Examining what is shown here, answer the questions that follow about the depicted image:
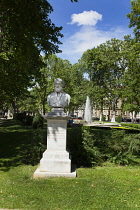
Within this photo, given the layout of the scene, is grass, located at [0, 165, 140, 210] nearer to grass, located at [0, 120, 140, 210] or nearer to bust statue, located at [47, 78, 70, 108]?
grass, located at [0, 120, 140, 210]

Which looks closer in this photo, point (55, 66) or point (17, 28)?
point (17, 28)

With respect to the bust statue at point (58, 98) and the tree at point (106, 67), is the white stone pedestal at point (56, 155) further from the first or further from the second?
the tree at point (106, 67)

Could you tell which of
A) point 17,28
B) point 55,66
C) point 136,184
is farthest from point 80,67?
point 136,184

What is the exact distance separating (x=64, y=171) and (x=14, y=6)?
Result: 684 centimetres

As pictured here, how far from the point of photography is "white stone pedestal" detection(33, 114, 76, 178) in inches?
240

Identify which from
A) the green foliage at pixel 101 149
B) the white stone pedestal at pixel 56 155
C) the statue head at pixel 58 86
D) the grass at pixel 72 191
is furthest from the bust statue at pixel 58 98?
the grass at pixel 72 191

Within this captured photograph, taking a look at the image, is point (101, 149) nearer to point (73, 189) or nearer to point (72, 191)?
point (73, 189)

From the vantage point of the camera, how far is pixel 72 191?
4.84m

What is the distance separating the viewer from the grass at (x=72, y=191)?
4113 mm

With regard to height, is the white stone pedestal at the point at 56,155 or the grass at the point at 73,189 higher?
the white stone pedestal at the point at 56,155

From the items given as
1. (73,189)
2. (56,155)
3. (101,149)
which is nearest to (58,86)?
(56,155)

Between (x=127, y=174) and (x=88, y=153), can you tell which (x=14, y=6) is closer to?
(x=88, y=153)

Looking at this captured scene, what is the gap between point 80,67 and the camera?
45062mm

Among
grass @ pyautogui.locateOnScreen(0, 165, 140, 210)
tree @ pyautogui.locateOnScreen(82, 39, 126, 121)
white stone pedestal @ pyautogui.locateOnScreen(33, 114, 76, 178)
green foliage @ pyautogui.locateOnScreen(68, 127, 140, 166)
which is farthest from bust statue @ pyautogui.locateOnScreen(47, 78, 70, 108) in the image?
tree @ pyautogui.locateOnScreen(82, 39, 126, 121)
